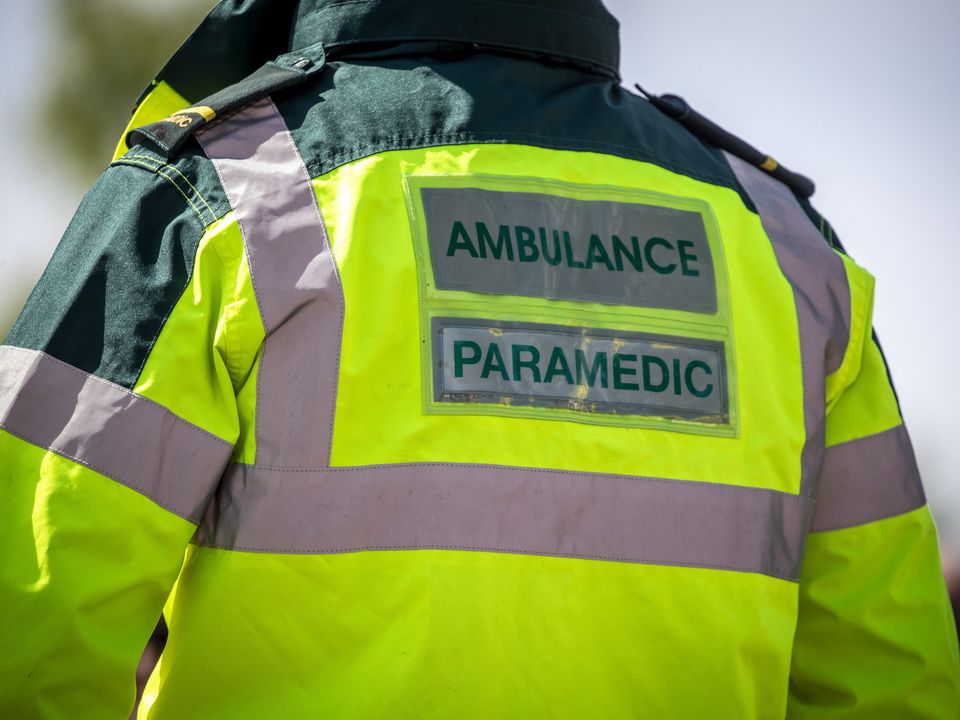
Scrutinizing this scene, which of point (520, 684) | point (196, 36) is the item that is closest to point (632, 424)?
point (520, 684)

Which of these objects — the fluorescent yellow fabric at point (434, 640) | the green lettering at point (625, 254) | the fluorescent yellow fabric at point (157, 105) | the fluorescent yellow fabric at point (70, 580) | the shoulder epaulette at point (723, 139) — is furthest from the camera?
the shoulder epaulette at point (723, 139)

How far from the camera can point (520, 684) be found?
5.05ft

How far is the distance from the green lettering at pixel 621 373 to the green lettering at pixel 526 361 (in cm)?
12

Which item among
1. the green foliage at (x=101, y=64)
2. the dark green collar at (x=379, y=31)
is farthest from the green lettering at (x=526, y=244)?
the green foliage at (x=101, y=64)

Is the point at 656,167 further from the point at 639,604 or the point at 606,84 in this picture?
the point at 639,604

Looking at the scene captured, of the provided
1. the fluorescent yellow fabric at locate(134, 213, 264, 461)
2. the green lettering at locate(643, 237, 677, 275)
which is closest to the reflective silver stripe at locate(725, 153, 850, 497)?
the green lettering at locate(643, 237, 677, 275)

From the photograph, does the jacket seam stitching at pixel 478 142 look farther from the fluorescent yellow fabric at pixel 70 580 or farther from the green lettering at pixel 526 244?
the fluorescent yellow fabric at pixel 70 580

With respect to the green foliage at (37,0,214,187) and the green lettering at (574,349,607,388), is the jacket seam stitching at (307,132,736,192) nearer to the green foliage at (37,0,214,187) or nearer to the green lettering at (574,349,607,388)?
the green lettering at (574,349,607,388)

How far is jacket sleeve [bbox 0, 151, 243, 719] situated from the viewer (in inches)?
54.7

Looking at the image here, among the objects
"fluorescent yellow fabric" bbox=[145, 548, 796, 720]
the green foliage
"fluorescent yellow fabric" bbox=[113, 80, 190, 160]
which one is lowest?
"fluorescent yellow fabric" bbox=[145, 548, 796, 720]

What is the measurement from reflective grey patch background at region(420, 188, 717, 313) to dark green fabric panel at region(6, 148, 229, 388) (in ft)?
1.07

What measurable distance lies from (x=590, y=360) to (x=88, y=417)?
2.30 ft

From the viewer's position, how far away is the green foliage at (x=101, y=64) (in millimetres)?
9023

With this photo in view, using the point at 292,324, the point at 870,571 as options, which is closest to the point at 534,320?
the point at 292,324
